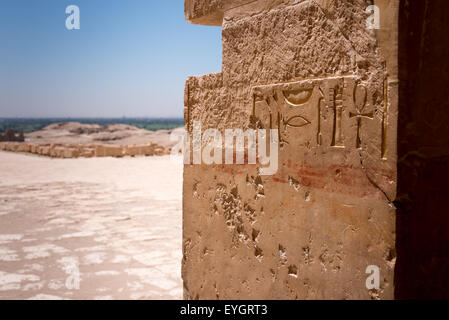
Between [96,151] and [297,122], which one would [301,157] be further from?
[96,151]

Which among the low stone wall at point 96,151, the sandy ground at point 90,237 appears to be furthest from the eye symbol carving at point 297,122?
the low stone wall at point 96,151

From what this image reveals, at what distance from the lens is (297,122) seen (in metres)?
1.69

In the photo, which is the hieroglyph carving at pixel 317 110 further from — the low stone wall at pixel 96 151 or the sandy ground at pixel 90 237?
the low stone wall at pixel 96 151

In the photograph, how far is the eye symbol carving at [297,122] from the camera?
166 centimetres

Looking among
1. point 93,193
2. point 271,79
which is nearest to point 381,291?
point 271,79

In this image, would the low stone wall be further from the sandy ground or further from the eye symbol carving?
the eye symbol carving

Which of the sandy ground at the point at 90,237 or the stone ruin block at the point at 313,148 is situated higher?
the stone ruin block at the point at 313,148

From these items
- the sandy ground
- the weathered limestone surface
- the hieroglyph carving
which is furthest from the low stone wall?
the hieroglyph carving

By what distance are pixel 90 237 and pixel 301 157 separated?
5199mm

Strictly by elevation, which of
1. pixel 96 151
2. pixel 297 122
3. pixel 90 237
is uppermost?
pixel 297 122

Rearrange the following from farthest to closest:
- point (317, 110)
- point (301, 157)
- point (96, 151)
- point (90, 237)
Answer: point (96, 151)
point (90, 237)
point (301, 157)
point (317, 110)

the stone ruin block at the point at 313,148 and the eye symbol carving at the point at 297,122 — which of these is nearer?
the stone ruin block at the point at 313,148

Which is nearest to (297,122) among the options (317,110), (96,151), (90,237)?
(317,110)

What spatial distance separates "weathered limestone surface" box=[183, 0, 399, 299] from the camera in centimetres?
140
